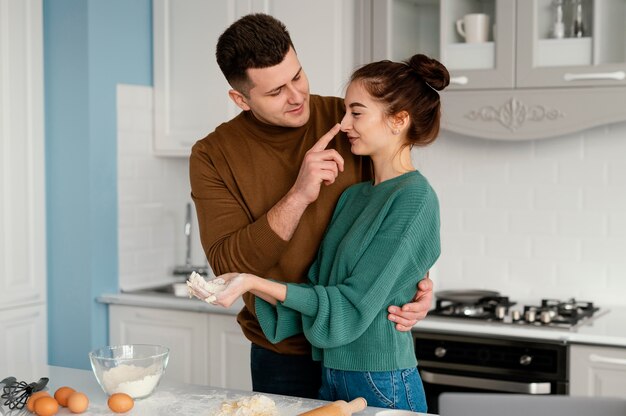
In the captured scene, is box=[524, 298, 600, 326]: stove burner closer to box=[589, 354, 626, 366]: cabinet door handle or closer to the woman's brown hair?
box=[589, 354, 626, 366]: cabinet door handle

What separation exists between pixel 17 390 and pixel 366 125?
1041 millimetres

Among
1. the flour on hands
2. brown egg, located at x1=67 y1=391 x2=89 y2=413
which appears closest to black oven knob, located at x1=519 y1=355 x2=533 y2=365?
Answer: the flour on hands

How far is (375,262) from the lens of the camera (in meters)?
2.08

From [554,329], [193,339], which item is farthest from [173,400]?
[193,339]

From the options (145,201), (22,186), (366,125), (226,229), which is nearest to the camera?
(366,125)

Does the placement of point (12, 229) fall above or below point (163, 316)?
above

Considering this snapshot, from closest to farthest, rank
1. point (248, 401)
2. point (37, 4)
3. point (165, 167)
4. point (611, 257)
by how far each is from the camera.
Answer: point (248, 401) < point (611, 257) < point (37, 4) < point (165, 167)

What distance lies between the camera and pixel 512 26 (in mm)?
3330

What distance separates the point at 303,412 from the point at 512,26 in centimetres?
192

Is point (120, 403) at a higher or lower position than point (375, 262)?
lower

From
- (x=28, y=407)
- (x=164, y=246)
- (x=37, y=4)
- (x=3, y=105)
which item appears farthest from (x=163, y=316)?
(x=28, y=407)

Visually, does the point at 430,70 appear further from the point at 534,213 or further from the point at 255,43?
the point at 534,213

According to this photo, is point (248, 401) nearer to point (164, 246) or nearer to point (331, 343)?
point (331, 343)

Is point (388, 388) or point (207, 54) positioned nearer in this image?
point (388, 388)
